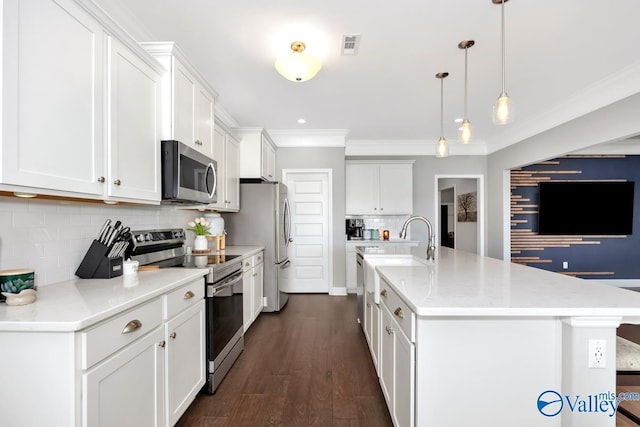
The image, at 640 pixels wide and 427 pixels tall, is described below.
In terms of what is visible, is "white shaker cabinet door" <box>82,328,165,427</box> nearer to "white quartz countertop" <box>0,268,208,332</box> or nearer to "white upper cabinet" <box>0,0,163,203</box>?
"white quartz countertop" <box>0,268,208,332</box>

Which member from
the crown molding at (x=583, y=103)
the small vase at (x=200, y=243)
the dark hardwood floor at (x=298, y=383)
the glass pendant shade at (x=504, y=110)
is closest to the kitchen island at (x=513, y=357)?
the dark hardwood floor at (x=298, y=383)

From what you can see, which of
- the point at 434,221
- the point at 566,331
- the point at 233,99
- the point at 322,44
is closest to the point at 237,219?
the point at 233,99

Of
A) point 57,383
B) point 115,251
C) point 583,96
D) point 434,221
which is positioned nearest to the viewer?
point 57,383

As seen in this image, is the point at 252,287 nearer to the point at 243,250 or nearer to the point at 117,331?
the point at 243,250

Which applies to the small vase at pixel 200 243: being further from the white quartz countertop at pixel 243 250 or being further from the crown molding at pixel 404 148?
the crown molding at pixel 404 148

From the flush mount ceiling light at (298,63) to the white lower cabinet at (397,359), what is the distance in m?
1.76

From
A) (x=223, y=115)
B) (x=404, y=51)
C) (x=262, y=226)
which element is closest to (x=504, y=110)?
(x=404, y=51)

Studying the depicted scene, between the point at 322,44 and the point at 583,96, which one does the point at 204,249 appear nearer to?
the point at 322,44

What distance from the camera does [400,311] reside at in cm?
142

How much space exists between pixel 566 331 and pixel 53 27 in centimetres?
238

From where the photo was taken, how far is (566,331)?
1.13 m

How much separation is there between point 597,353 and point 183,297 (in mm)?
1941

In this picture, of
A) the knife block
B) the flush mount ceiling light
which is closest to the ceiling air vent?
the flush mount ceiling light

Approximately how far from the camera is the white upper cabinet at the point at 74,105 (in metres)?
1.03
